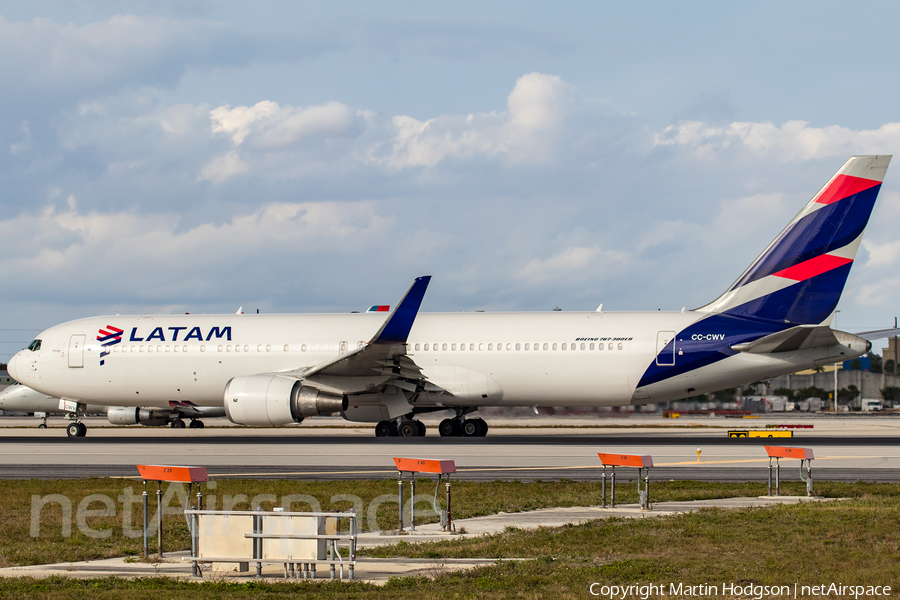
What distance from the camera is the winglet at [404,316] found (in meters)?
28.6

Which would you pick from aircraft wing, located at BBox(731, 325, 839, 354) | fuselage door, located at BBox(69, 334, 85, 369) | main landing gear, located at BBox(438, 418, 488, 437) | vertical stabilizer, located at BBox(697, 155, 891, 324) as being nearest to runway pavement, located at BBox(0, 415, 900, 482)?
main landing gear, located at BBox(438, 418, 488, 437)

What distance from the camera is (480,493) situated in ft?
55.7

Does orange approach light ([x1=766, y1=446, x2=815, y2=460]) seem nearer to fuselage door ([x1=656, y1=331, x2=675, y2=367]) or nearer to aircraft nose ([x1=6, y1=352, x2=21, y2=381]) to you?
fuselage door ([x1=656, y1=331, x2=675, y2=367])

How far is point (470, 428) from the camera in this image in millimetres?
34500

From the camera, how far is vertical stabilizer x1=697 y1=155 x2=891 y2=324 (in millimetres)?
30688

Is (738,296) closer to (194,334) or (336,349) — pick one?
(336,349)

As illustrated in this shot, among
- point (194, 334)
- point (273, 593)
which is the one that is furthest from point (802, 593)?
point (194, 334)

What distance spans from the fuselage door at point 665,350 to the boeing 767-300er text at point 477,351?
34 millimetres

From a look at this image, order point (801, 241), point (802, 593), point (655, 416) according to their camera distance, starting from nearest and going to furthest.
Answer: point (802, 593)
point (801, 241)
point (655, 416)

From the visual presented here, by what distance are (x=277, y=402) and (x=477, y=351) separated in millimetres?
7319

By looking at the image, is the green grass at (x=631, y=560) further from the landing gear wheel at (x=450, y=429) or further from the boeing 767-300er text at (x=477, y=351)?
the landing gear wheel at (x=450, y=429)

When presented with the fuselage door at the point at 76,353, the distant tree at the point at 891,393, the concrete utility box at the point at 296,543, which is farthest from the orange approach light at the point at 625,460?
the distant tree at the point at 891,393

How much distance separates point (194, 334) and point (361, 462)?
14.8 meters

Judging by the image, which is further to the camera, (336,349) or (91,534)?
(336,349)
